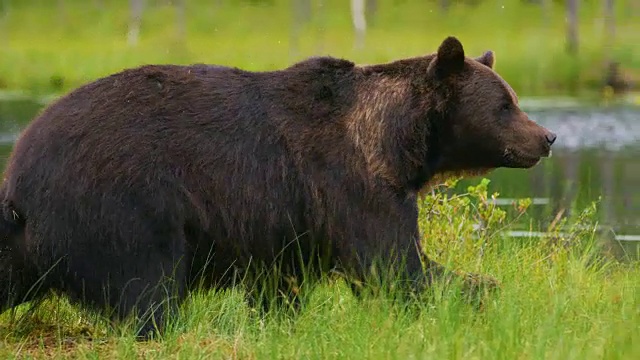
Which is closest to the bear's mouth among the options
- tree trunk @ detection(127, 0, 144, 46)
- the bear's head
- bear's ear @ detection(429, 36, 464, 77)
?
the bear's head

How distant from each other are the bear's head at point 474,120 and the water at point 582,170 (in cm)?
209

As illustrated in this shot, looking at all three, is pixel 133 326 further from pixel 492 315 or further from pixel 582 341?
pixel 582 341

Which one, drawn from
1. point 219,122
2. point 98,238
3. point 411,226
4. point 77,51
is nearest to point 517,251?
point 411,226

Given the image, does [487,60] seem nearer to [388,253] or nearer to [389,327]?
[388,253]

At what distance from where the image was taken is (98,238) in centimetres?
542

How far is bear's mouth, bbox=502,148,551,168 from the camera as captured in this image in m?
6.15

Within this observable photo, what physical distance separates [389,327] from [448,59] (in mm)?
1568

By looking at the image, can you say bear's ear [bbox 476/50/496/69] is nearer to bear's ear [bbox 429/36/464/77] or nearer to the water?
bear's ear [bbox 429/36/464/77]

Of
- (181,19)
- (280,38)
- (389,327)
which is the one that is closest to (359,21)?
(280,38)

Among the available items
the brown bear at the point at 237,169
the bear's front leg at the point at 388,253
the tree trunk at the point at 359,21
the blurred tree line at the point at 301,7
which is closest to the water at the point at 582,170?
the brown bear at the point at 237,169

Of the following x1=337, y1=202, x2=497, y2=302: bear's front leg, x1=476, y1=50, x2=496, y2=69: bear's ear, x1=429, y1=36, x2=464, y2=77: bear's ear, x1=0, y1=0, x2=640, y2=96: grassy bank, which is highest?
x1=429, y1=36, x2=464, y2=77: bear's ear

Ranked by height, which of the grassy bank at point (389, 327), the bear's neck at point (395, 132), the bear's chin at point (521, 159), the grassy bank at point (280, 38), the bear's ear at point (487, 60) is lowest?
the grassy bank at point (280, 38)

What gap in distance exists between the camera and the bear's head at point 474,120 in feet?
19.9

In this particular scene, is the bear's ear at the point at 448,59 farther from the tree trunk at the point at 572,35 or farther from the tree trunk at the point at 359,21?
the tree trunk at the point at 359,21
